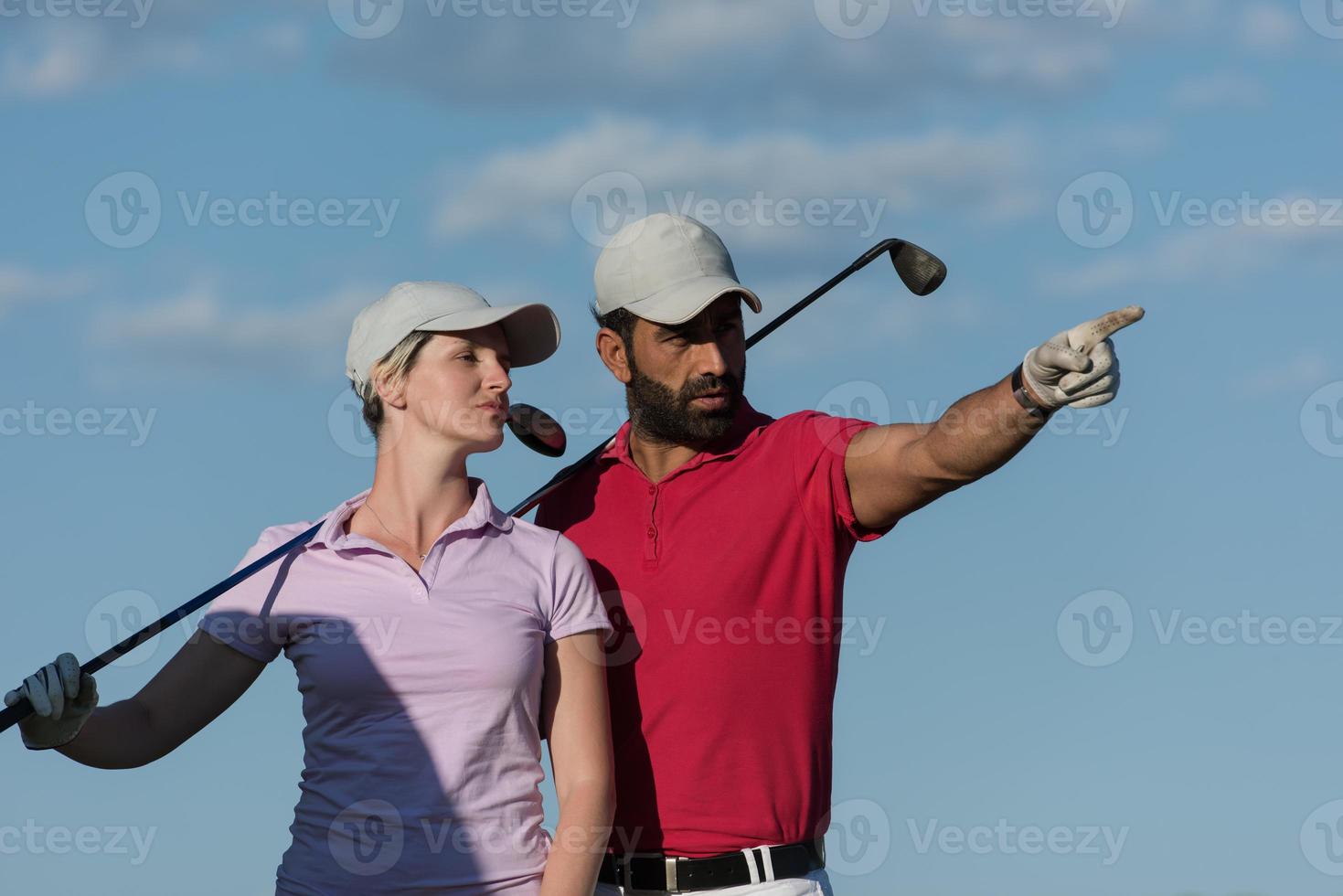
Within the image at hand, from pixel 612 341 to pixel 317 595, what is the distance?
1442 mm

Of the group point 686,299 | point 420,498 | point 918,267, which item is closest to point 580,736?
point 420,498

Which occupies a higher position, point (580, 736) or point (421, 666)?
point (421, 666)

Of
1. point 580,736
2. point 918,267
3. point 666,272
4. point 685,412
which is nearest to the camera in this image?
point 580,736

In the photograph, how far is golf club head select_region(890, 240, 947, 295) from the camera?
21.8 feet

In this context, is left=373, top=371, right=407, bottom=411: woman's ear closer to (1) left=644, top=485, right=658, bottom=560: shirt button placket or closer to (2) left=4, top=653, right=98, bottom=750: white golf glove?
(1) left=644, top=485, right=658, bottom=560: shirt button placket

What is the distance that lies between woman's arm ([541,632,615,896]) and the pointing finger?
4.99 feet

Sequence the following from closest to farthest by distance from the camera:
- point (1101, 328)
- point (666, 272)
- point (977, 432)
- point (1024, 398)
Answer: point (1101, 328), point (1024, 398), point (977, 432), point (666, 272)

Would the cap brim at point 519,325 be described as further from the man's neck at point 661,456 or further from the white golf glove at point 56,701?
the white golf glove at point 56,701

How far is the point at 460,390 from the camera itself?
17.5 feet

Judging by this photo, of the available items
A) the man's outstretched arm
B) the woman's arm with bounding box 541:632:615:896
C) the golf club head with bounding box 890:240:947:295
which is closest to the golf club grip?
the woman's arm with bounding box 541:632:615:896

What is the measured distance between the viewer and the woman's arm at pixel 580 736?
5105mm

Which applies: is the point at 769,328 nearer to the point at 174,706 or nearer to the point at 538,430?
the point at 538,430

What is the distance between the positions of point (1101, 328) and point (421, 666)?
192 cm

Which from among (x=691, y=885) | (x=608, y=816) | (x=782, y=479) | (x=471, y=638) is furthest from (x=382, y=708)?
(x=782, y=479)
